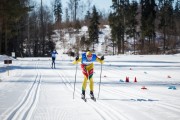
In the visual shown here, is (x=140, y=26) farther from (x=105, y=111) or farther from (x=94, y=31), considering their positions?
(x=105, y=111)

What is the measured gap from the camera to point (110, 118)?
30.8 ft

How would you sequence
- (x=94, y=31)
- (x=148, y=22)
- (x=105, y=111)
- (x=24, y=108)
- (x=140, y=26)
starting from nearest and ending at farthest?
1. (x=105, y=111)
2. (x=24, y=108)
3. (x=148, y=22)
4. (x=140, y=26)
5. (x=94, y=31)

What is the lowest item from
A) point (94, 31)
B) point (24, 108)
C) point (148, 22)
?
point (24, 108)

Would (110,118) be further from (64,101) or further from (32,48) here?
(32,48)

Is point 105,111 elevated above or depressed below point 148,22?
below

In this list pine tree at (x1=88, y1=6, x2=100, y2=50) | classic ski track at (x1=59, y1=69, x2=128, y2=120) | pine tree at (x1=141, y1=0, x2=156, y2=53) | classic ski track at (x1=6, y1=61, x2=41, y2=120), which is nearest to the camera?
classic ski track at (x1=59, y1=69, x2=128, y2=120)

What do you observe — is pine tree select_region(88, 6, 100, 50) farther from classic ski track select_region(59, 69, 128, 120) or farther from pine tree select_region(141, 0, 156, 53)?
classic ski track select_region(59, 69, 128, 120)

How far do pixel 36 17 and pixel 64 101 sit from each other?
84.0m

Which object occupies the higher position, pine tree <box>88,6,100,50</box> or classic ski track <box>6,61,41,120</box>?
pine tree <box>88,6,100,50</box>

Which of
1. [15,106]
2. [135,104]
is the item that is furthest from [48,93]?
[135,104]

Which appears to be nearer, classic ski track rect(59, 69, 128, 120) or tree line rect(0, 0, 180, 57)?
classic ski track rect(59, 69, 128, 120)

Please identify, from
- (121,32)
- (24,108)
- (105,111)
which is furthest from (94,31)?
(105,111)

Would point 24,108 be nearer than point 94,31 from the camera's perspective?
Yes

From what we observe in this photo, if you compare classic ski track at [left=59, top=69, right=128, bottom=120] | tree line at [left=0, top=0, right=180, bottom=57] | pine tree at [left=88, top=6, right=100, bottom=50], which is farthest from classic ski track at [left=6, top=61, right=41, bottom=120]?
pine tree at [left=88, top=6, right=100, bottom=50]
